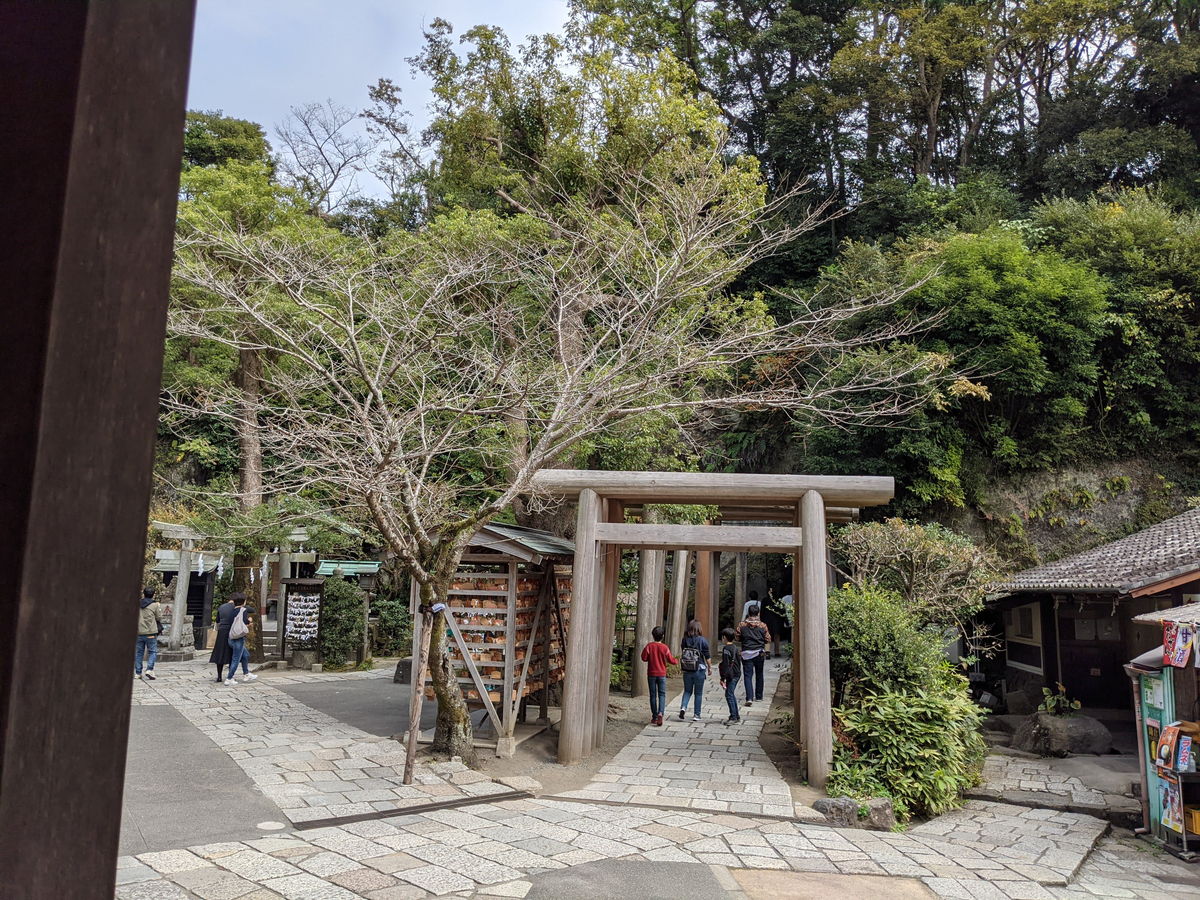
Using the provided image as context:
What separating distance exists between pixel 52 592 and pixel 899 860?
21.6ft

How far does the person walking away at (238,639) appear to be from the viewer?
12.8 meters

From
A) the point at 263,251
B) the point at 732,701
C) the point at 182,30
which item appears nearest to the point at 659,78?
the point at 263,251

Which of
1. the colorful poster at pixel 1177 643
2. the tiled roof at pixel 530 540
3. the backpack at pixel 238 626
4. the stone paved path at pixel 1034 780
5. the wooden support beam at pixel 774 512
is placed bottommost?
the stone paved path at pixel 1034 780

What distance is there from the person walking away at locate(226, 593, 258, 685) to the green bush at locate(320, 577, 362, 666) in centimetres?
208

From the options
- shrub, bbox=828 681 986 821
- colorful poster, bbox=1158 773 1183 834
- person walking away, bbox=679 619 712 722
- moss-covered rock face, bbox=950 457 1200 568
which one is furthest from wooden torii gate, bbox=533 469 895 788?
moss-covered rock face, bbox=950 457 1200 568

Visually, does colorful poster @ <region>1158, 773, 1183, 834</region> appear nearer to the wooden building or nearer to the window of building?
the wooden building

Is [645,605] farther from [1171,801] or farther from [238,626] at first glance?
[1171,801]

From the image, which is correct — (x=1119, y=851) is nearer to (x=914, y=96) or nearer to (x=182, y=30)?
(x=182, y=30)

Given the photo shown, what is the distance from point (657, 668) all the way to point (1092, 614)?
7.74m

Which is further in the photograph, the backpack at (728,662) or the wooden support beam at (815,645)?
the backpack at (728,662)

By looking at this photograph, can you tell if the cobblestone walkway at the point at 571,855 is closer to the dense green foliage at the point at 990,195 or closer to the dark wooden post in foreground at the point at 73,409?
the dark wooden post in foreground at the point at 73,409

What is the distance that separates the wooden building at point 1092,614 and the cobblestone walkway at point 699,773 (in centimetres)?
525

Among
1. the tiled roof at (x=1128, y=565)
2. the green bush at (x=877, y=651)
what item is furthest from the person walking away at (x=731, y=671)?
the tiled roof at (x=1128, y=565)

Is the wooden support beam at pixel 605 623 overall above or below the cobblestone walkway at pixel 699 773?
above
